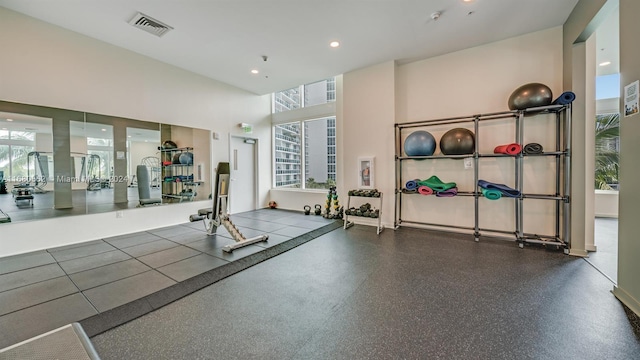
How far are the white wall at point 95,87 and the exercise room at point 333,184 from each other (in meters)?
0.03

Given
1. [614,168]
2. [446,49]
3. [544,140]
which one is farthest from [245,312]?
[614,168]

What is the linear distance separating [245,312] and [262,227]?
2913 mm

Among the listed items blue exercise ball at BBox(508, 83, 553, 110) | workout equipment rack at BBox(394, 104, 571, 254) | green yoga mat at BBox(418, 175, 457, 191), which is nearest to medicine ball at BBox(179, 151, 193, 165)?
workout equipment rack at BBox(394, 104, 571, 254)

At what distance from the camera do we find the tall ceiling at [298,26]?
10.7 ft

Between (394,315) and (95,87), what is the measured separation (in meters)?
5.58

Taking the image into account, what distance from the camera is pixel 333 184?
6398 mm

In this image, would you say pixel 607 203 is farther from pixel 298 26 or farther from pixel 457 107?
pixel 298 26

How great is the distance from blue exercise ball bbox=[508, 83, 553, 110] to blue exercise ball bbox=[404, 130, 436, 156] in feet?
4.16

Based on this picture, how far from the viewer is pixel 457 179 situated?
451 centimetres

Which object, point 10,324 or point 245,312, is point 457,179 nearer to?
point 245,312

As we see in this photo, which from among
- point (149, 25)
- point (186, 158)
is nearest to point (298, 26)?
point (149, 25)

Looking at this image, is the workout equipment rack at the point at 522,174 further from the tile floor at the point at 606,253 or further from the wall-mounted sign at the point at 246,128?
the wall-mounted sign at the point at 246,128

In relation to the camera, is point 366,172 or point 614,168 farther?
point 614,168

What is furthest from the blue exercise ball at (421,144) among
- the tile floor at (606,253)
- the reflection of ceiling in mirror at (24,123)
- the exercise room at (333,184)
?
the reflection of ceiling in mirror at (24,123)
